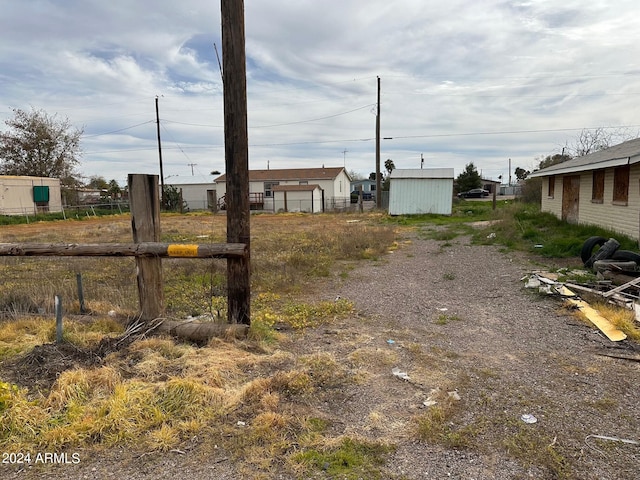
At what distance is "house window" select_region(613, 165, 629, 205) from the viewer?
11867 millimetres

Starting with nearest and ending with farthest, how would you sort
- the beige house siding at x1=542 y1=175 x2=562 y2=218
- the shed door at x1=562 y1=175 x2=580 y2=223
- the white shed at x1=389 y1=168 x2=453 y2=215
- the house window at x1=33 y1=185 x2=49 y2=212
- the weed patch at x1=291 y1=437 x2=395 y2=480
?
the weed patch at x1=291 y1=437 x2=395 y2=480 < the shed door at x1=562 y1=175 x2=580 y2=223 < the beige house siding at x1=542 y1=175 x2=562 y2=218 < the white shed at x1=389 y1=168 x2=453 y2=215 < the house window at x1=33 y1=185 x2=49 y2=212

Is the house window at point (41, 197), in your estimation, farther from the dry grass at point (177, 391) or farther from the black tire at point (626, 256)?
the black tire at point (626, 256)

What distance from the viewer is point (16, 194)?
30672mm

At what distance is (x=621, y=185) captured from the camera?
12.2m

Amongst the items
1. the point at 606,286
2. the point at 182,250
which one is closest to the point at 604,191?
the point at 606,286

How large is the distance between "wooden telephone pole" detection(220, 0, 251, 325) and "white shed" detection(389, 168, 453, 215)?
931 inches

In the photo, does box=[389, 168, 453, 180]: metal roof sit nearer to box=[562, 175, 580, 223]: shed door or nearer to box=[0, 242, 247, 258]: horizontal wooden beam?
box=[562, 175, 580, 223]: shed door

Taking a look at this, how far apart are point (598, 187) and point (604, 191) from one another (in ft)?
2.57

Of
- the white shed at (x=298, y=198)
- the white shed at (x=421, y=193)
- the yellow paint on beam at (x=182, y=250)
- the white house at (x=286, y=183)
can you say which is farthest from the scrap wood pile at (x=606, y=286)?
the white house at (x=286, y=183)

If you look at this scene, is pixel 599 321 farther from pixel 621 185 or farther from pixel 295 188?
pixel 295 188

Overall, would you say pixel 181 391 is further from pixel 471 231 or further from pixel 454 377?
pixel 471 231

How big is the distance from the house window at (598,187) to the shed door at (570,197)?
1.89 metres

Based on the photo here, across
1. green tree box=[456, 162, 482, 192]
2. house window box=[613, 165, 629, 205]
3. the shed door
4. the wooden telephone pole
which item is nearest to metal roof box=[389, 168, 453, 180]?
the shed door

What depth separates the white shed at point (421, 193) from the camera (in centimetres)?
2733
